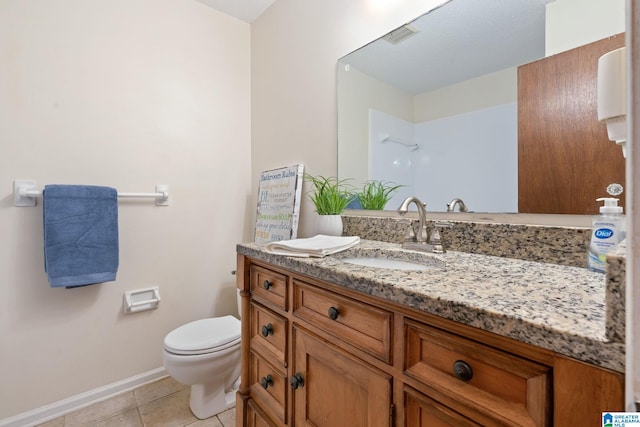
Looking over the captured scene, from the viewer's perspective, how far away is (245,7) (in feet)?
6.69

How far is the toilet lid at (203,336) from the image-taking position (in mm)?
1413

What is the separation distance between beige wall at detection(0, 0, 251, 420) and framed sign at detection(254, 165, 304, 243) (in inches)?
11.8

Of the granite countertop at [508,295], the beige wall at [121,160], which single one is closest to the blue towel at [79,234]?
the beige wall at [121,160]

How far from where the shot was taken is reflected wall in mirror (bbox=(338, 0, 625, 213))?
942mm

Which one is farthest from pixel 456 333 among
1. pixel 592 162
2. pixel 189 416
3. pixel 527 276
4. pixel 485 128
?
pixel 189 416

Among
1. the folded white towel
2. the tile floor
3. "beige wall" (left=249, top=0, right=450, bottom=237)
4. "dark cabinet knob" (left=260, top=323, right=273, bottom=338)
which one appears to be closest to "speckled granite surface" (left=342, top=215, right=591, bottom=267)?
the folded white towel

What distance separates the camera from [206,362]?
142 cm

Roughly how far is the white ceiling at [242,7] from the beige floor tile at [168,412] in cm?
254

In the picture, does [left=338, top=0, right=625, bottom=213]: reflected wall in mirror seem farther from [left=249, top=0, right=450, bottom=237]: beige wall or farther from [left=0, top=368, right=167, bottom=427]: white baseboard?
[left=0, top=368, right=167, bottom=427]: white baseboard

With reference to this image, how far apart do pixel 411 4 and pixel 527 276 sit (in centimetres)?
117

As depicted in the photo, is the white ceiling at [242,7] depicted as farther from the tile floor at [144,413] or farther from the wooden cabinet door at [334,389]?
the tile floor at [144,413]

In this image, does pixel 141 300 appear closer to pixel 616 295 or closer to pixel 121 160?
pixel 121 160

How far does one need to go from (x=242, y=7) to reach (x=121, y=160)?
1.34m

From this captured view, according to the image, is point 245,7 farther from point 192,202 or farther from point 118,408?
point 118,408
